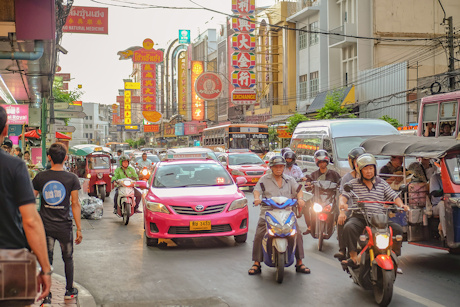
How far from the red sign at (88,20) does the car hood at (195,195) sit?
8.85 metres

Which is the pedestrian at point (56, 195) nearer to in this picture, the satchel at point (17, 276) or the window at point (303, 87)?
the satchel at point (17, 276)

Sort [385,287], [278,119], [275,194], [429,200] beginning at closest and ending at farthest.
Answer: [385,287], [275,194], [429,200], [278,119]

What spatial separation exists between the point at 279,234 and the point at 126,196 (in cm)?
723

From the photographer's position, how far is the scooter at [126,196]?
13.9 m

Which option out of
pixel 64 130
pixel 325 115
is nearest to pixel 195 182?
pixel 64 130

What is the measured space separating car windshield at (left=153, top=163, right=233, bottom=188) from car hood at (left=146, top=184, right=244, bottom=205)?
0.32 m

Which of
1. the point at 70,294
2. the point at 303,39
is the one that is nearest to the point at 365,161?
the point at 70,294

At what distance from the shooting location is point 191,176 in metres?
11.7

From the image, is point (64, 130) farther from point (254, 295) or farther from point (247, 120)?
point (247, 120)

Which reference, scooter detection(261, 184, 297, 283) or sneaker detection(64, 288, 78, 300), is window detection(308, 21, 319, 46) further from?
sneaker detection(64, 288, 78, 300)

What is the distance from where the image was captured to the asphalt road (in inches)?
265

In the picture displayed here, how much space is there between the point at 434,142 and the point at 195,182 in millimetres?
4728

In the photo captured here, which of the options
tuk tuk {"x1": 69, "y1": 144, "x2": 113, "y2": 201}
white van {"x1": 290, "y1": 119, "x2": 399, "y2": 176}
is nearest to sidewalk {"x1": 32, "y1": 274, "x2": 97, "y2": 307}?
white van {"x1": 290, "y1": 119, "x2": 399, "y2": 176}

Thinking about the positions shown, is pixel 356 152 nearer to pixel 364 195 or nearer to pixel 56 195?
pixel 364 195
